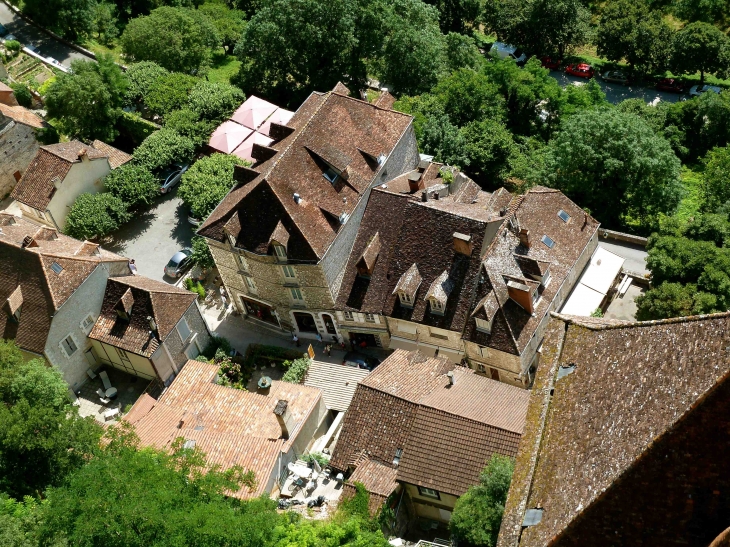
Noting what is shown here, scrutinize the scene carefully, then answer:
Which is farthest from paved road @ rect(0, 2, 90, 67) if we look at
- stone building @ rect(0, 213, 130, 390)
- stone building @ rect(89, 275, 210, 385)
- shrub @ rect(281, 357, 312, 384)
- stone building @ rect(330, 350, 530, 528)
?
stone building @ rect(330, 350, 530, 528)

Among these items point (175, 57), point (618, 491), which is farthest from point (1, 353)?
point (175, 57)

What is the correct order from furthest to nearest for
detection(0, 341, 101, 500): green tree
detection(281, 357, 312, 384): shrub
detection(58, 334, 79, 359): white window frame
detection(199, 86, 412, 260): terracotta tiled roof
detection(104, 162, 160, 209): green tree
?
detection(104, 162, 160, 209): green tree, detection(281, 357, 312, 384): shrub, detection(199, 86, 412, 260): terracotta tiled roof, detection(58, 334, 79, 359): white window frame, detection(0, 341, 101, 500): green tree

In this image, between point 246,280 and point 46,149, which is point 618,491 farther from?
point 46,149

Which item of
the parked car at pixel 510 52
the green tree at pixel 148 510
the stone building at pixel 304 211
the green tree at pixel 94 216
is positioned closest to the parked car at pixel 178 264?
the stone building at pixel 304 211

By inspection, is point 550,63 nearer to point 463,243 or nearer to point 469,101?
point 469,101

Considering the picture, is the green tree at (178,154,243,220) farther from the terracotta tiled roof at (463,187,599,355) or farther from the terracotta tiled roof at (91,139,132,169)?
the terracotta tiled roof at (463,187,599,355)

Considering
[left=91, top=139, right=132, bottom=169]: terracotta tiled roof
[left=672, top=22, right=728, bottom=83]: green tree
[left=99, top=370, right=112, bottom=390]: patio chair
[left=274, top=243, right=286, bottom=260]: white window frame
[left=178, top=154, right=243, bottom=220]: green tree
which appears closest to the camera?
[left=274, top=243, right=286, bottom=260]: white window frame
